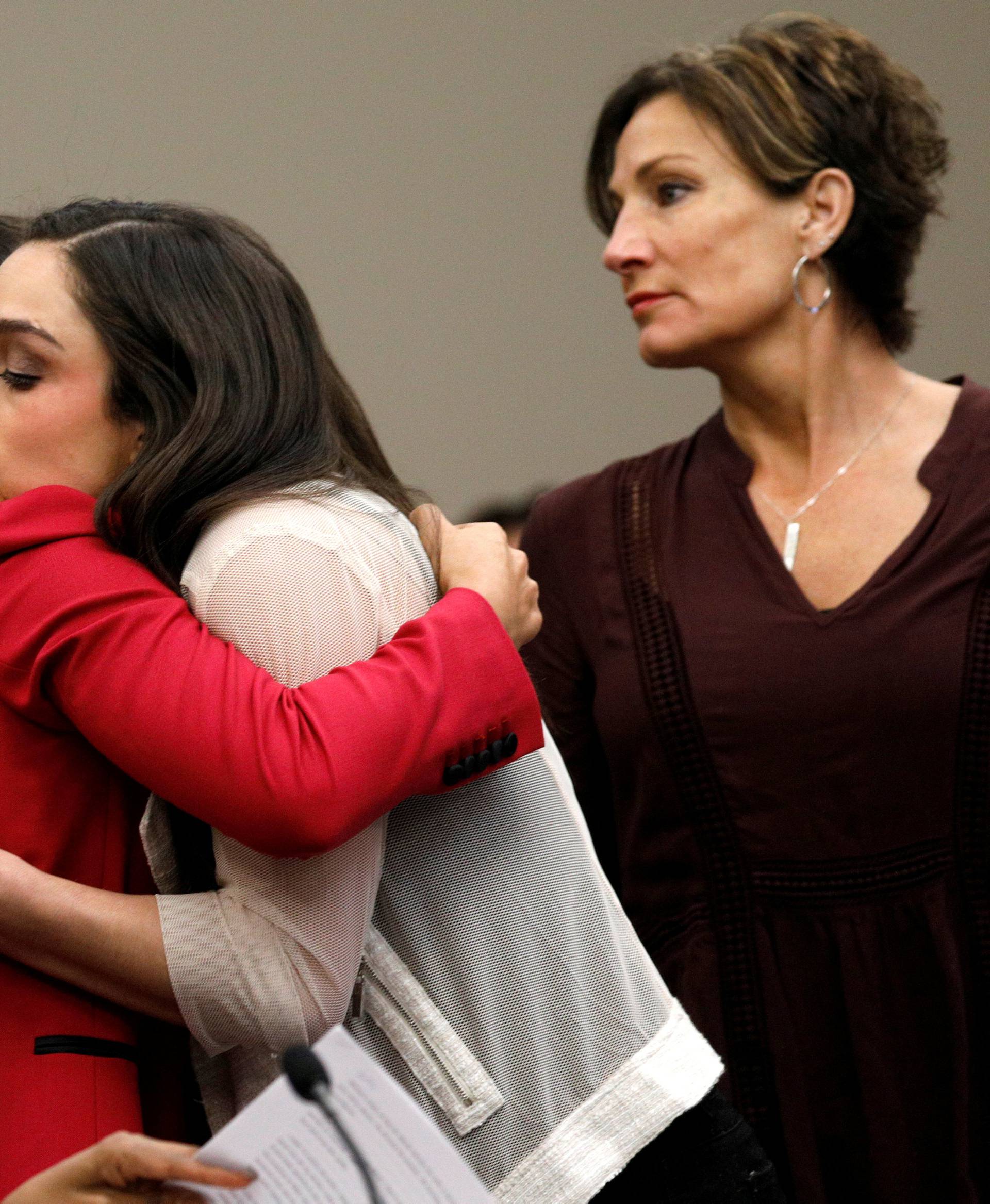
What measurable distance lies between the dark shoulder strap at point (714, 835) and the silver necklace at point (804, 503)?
17cm

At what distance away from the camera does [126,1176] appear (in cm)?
93

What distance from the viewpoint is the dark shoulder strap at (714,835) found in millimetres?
1897

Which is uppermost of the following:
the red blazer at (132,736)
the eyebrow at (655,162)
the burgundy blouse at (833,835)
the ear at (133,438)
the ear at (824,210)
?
the eyebrow at (655,162)

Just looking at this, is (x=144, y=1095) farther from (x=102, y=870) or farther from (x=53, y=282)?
(x=53, y=282)

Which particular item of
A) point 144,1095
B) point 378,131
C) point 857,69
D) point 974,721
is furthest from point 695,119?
point 378,131

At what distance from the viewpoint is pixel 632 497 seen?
218 centimetres

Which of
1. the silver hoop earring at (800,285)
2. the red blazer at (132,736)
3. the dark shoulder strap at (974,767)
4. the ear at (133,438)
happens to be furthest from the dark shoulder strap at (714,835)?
the ear at (133,438)

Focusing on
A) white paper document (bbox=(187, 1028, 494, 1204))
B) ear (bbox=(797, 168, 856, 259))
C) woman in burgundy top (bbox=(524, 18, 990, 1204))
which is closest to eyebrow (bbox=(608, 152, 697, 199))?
woman in burgundy top (bbox=(524, 18, 990, 1204))

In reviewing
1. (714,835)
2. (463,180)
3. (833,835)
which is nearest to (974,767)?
(833,835)

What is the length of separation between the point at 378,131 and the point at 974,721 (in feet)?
9.62

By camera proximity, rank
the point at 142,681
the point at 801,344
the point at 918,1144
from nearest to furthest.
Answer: the point at 142,681
the point at 918,1144
the point at 801,344

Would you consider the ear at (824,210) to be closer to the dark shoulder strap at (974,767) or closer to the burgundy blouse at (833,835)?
the burgundy blouse at (833,835)

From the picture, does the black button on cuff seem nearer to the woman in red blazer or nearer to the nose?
the woman in red blazer

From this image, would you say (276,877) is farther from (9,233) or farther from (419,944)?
(9,233)
